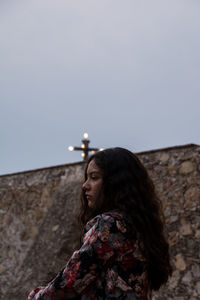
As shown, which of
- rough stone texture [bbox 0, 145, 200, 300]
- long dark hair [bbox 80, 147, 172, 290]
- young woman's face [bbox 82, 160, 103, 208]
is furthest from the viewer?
rough stone texture [bbox 0, 145, 200, 300]

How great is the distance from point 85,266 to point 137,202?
37 centimetres

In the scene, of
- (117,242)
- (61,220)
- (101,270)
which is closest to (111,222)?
(117,242)

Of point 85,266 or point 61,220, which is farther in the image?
point 61,220

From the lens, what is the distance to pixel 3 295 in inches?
231

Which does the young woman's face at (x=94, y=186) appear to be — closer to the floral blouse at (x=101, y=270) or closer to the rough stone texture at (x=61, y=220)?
the floral blouse at (x=101, y=270)

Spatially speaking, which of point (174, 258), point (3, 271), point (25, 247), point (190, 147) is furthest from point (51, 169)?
point (174, 258)

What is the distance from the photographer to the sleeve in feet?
4.84

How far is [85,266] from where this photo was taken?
58.4 inches

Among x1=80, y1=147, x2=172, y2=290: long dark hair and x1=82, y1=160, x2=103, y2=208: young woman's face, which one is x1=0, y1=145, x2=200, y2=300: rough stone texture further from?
x1=82, y1=160, x2=103, y2=208: young woman's face

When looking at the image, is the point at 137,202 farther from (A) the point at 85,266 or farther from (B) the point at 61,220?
(B) the point at 61,220

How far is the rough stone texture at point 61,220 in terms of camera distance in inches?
179

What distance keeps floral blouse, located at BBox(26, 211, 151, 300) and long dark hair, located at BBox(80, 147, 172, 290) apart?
9cm

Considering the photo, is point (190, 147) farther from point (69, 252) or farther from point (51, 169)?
point (51, 169)

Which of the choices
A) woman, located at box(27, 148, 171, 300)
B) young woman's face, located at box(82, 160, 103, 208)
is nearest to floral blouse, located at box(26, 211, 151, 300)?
woman, located at box(27, 148, 171, 300)
